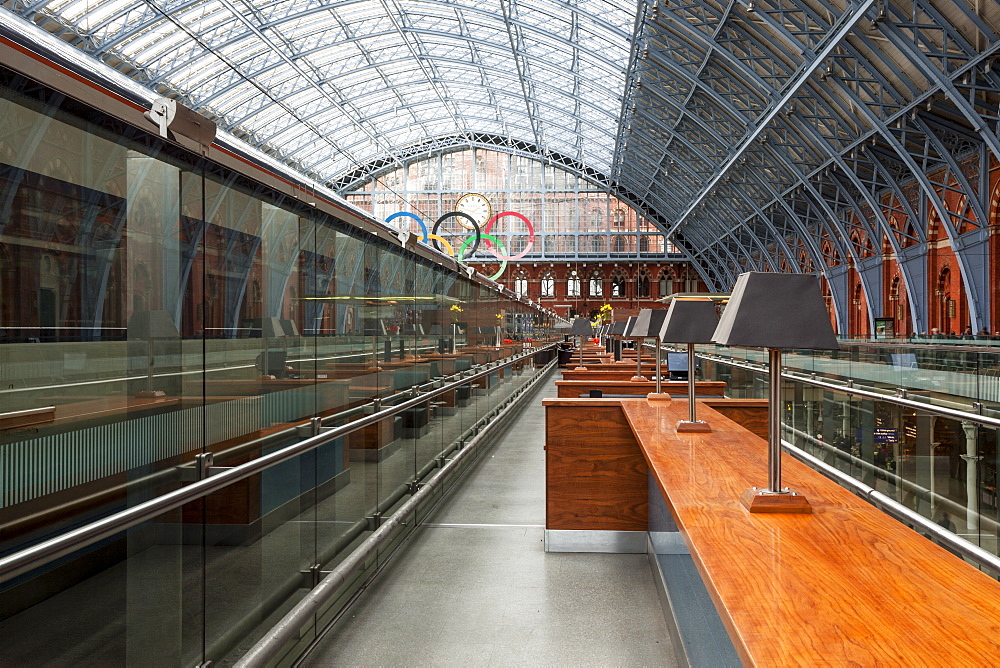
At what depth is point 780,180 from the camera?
27797mm

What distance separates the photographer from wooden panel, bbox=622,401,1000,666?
58.5 inches

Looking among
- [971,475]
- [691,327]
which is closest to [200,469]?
[691,327]

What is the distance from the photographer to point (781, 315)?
8.35 ft

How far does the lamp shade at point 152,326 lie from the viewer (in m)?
2.04

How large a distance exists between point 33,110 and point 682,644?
3.11 metres

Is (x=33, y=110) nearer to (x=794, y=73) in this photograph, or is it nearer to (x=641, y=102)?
(x=794, y=73)

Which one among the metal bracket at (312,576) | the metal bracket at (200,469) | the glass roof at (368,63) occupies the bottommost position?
the metal bracket at (312,576)

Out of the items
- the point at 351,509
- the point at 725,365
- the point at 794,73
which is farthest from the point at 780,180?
the point at 351,509

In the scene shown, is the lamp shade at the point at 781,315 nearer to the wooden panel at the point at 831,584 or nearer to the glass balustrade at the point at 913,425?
the wooden panel at the point at 831,584

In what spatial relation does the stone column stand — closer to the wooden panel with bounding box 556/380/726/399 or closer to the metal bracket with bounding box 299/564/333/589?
the wooden panel with bounding box 556/380/726/399

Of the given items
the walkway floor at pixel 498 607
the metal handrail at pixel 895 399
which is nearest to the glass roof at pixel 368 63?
the metal handrail at pixel 895 399

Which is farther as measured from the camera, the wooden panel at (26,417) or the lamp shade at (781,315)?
the lamp shade at (781,315)

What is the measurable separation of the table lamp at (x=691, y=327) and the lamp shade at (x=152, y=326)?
9.26ft

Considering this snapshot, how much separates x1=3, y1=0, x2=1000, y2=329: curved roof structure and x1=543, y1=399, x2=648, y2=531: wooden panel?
13677mm
